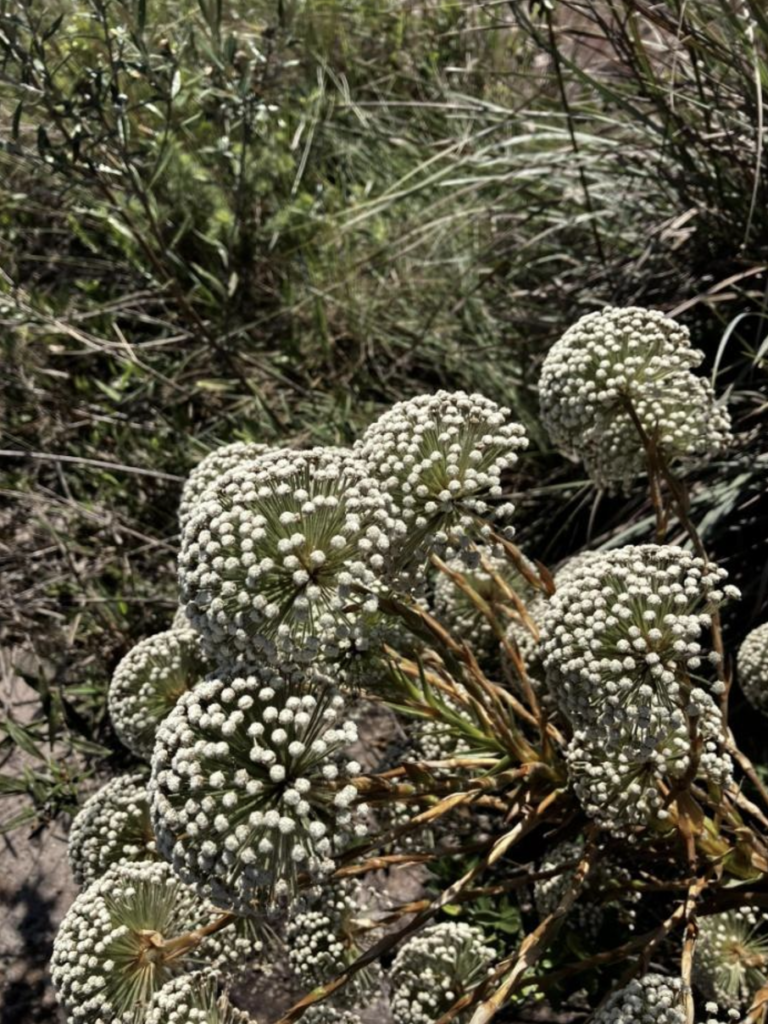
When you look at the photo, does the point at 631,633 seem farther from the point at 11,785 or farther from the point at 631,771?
the point at 11,785

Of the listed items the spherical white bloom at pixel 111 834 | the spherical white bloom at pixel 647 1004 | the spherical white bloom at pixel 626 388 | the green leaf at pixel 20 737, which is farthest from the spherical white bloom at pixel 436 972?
the green leaf at pixel 20 737

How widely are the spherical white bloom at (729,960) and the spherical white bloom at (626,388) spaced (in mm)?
809

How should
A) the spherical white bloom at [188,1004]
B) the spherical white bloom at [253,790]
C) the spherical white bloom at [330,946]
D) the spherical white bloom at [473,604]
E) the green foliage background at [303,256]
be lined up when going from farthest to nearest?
the green foliage background at [303,256] → the spherical white bloom at [473,604] → the spherical white bloom at [330,946] → the spherical white bloom at [188,1004] → the spherical white bloom at [253,790]

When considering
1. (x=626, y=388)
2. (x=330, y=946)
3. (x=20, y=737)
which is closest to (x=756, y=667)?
(x=626, y=388)

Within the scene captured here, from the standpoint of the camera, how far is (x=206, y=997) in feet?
4.09

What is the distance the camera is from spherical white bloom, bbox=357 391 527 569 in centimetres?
119

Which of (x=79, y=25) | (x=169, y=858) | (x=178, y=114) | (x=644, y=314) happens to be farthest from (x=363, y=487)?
(x=178, y=114)

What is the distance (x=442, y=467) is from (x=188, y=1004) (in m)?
0.80

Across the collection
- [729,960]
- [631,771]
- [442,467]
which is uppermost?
[442,467]

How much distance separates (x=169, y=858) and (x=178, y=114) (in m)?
3.00

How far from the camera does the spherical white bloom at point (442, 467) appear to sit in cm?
119

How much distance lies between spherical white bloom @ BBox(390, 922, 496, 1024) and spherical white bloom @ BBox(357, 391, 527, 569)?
756mm

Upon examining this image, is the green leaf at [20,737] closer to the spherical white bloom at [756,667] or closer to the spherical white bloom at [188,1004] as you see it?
the spherical white bloom at [188,1004]

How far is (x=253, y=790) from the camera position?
1.01 metres
